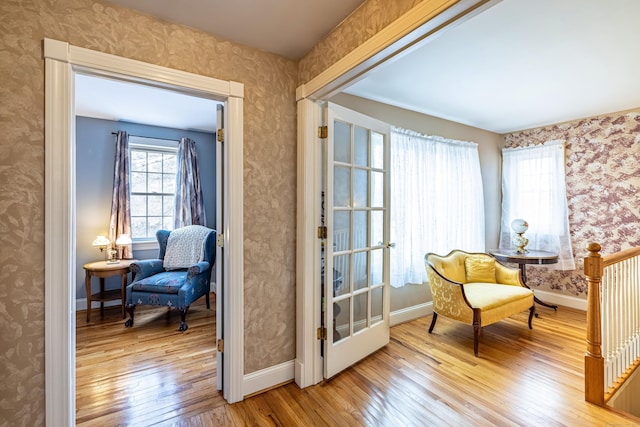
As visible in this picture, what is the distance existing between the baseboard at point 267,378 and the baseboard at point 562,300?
3.79 meters

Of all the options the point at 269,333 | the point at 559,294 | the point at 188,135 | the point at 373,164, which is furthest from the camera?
the point at 188,135

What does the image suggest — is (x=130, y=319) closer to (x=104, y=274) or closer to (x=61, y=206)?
(x=104, y=274)

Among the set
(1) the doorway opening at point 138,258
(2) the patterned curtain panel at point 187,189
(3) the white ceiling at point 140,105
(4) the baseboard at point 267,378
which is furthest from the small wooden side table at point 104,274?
(4) the baseboard at point 267,378

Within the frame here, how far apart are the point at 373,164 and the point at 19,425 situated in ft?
8.65

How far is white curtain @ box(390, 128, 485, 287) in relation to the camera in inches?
128

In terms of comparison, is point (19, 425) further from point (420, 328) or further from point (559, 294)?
point (559, 294)

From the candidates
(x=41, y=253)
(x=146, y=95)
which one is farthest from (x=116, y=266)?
(x=41, y=253)

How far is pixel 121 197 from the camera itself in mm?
3852

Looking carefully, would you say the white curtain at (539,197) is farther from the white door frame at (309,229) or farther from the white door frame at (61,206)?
the white door frame at (61,206)

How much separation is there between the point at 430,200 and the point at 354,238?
1569mm

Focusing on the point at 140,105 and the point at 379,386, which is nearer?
the point at 379,386

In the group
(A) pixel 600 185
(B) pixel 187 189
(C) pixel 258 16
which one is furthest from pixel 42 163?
(A) pixel 600 185

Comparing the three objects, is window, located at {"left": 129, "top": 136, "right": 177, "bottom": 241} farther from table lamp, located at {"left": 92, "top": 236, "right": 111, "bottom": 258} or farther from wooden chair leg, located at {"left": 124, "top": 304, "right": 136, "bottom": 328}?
wooden chair leg, located at {"left": 124, "top": 304, "right": 136, "bottom": 328}

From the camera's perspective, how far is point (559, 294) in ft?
13.1
